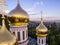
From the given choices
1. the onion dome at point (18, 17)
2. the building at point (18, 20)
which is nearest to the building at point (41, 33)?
the building at point (18, 20)

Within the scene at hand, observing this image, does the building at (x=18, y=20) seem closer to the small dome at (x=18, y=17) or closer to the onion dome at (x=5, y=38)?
the small dome at (x=18, y=17)

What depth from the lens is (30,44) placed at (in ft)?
42.7

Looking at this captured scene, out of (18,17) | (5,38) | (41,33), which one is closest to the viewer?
(5,38)

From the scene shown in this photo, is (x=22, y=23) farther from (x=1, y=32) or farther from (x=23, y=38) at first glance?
(x=1, y=32)

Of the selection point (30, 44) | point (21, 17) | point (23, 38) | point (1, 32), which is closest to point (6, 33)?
point (1, 32)

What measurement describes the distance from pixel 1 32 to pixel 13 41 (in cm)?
37

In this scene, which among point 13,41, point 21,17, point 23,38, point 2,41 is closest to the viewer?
point 2,41

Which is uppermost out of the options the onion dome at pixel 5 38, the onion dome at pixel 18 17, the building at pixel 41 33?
the onion dome at pixel 18 17

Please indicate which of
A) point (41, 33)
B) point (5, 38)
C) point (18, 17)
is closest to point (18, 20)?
point (18, 17)

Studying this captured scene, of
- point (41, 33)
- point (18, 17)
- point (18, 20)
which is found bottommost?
point (41, 33)

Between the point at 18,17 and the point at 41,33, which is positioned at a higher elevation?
the point at 18,17

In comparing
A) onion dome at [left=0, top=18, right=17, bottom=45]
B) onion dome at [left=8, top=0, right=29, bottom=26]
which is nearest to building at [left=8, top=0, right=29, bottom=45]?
onion dome at [left=8, top=0, right=29, bottom=26]

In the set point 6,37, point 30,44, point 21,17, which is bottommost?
point 30,44

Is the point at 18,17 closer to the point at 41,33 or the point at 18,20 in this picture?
the point at 18,20
